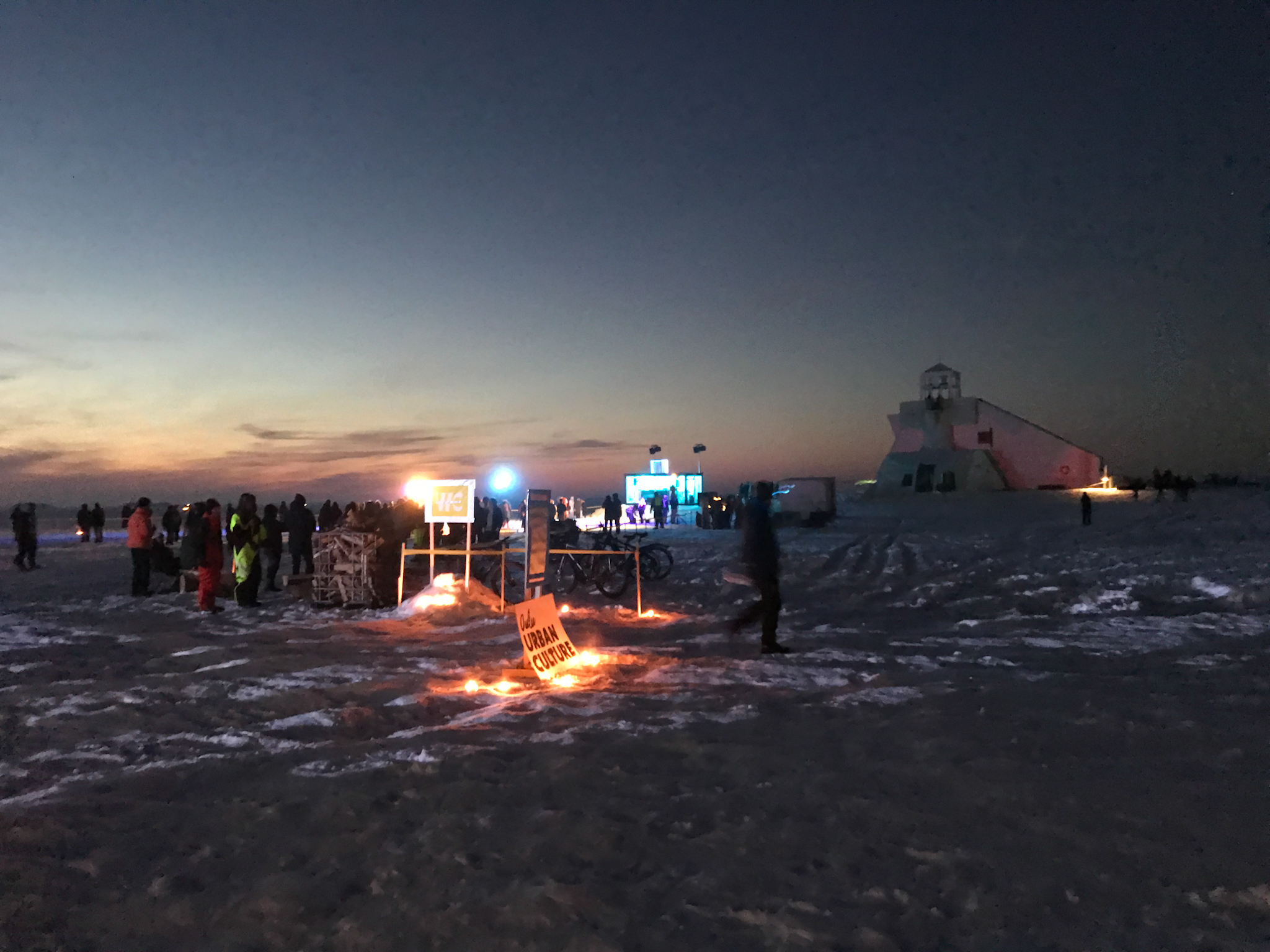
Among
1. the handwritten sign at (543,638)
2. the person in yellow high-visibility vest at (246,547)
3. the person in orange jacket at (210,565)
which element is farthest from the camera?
the person in yellow high-visibility vest at (246,547)

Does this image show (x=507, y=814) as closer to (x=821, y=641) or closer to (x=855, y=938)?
(x=855, y=938)

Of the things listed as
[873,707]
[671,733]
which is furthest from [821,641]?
[671,733]

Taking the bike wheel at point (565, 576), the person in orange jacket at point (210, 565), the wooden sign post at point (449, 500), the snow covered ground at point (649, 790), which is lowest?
the snow covered ground at point (649, 790)

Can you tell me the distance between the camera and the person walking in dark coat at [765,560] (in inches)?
343

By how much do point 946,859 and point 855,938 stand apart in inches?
33.6

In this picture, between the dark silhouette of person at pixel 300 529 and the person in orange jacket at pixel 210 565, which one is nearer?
the person in orange jacket at pixel 210 565

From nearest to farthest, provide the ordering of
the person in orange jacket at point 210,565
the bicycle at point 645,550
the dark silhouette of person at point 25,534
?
the person in orange jacket at point 210,565, the bicycle at point 645,550, the dark silhouette of person at point 25,534

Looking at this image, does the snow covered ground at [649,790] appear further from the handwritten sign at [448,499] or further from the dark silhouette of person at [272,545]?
the dark silhouette of person at [272,545]

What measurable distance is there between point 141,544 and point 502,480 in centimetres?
1745

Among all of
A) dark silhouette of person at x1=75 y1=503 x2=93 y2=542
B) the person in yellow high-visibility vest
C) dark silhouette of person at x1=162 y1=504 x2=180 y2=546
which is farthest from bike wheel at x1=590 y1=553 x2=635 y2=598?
dark silhouette of person at x1=75 y1=503 x2=93 y2=542

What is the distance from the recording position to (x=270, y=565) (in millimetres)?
15312

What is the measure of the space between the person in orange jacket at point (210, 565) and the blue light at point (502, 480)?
15845mm

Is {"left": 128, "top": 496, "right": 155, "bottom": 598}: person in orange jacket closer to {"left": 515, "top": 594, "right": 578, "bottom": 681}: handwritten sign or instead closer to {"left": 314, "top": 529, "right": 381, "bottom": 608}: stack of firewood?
{"left": 314, "top": 529, "right": 381, "bottom": 608}: stack of firewood

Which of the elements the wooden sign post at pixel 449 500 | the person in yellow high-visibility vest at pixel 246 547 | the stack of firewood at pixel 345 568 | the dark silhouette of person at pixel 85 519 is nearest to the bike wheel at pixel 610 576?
the wooden sign post at pixel 449 500
